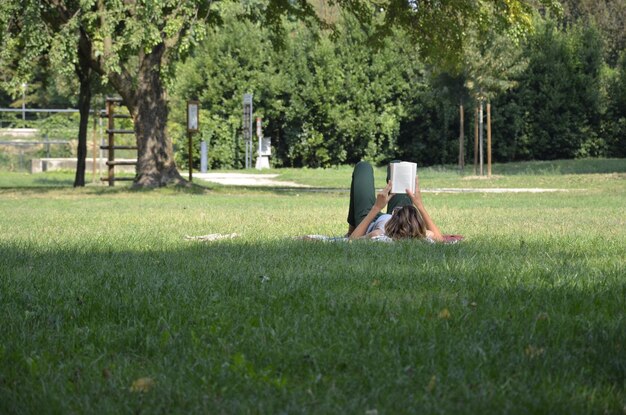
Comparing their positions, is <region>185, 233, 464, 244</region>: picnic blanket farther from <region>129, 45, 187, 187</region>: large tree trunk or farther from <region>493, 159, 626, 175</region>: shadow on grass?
<region>493, 159, 626, 175</region>: shadow on grass

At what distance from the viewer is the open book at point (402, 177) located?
9.66m

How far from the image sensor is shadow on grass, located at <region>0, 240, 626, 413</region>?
3.98m

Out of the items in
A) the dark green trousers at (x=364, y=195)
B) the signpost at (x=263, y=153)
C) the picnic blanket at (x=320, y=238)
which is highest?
the signpost at (x=263, y=153)

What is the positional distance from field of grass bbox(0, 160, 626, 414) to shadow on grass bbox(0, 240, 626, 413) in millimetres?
13

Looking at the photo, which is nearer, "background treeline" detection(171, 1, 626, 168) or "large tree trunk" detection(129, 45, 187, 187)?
"large tree trunk" detection(129, 45, 187, 187)

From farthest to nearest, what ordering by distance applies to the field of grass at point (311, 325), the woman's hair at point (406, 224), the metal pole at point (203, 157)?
the metal pole at point (203, 157) → the woman's hair at point (406, 224) → the field of grass at point (311, 325)

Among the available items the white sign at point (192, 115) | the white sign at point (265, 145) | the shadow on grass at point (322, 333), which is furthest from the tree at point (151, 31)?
the white sign at point (265, 145)

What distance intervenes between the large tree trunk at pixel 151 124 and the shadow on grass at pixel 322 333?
15051 mm

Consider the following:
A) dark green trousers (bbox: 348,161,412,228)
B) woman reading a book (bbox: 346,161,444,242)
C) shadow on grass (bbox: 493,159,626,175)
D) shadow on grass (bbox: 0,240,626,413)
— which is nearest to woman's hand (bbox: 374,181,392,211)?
woman reading a book (bbox: 346,161,444,242)

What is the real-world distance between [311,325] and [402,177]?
468cm

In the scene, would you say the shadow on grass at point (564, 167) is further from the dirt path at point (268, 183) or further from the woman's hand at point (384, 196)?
the woman's hand at point (384, 196)

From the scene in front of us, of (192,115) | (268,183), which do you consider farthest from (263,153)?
(192,115)

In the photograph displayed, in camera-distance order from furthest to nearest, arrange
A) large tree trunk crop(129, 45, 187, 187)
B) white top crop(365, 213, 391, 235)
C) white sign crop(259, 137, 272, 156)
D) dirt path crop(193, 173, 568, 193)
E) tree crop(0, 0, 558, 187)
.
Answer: white sign crop(259, 137, 272, 156) < dirt path crop(193, 173, 568, 193) < large tree trunk crop(129, 45, 187, 187) < tree crop(0, 0, 558, 187) < white top crop(365, 213, 391, 235)

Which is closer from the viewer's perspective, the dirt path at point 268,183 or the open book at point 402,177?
the open book at point 402,177
